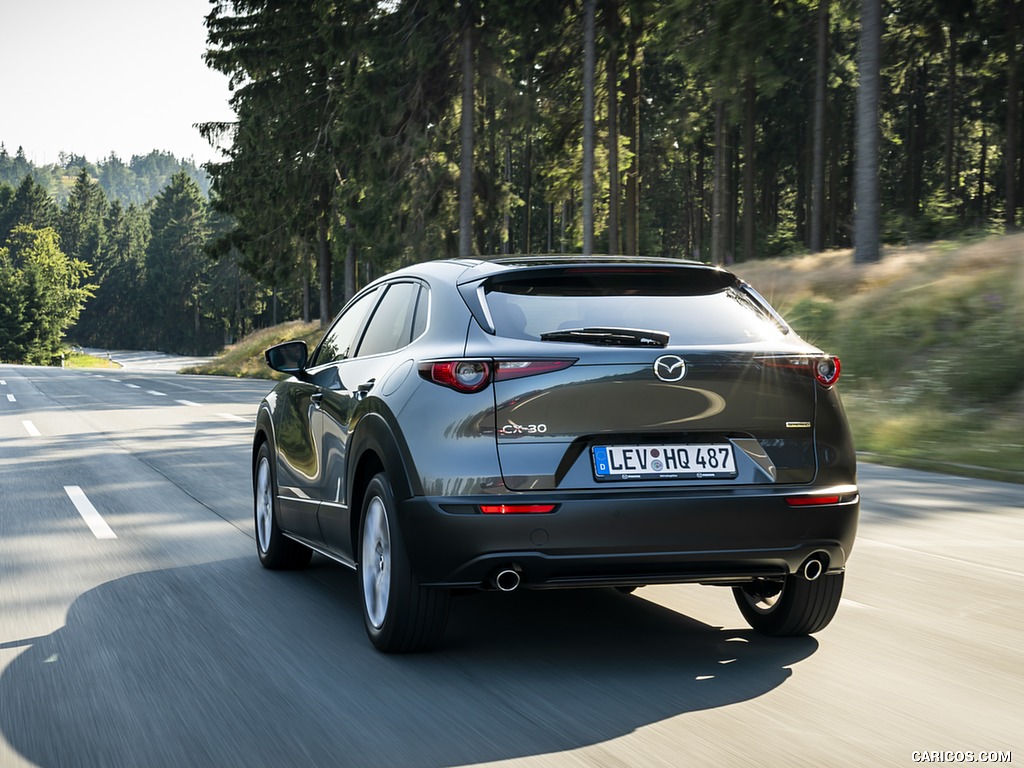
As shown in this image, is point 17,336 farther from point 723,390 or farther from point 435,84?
point 723,390

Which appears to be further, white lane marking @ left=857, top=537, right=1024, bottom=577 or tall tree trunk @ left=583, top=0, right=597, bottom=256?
tall tree trunk @ left=583, top=0, right=597, bottom=256

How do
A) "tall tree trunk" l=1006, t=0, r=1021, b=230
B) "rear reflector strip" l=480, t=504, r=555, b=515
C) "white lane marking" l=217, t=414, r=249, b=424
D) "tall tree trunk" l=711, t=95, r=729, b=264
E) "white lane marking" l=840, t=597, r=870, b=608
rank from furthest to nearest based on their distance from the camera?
1. "tall tree trunk" l=711, t=95, r=729, b=264
2. "tall tree trunk" l=1006, t=0, r=1021, b=230
3. "white lane marking" l=217, t=414, r=249, b=424
4. "white lane marking" l=840, t=597, r=870, b=608
5. "rear reflector strip" l=480, t=504, r=555, b=515

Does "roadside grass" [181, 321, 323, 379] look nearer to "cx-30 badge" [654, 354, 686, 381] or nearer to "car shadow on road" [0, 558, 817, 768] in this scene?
"car shadow on road" [0, 558, 817, 768]

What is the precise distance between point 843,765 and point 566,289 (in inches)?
86.8

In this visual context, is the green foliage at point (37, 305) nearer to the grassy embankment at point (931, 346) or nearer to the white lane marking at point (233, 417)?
the white lane marking at point (233, 417)

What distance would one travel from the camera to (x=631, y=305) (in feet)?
16.4

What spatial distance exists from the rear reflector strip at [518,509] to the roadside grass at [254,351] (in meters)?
40.9

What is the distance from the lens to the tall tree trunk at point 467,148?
3628 cm

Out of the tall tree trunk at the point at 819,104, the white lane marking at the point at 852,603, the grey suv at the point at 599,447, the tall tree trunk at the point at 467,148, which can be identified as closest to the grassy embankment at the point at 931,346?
the white lane marking at the point at 852,603

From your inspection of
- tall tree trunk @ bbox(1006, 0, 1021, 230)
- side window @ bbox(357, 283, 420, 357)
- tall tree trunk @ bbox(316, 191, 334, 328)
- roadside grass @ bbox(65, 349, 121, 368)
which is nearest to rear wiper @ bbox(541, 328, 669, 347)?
side window @ bbox(357, 283, 420, 357)

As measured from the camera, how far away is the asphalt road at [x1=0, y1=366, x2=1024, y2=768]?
3.92 m

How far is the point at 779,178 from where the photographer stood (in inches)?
2510

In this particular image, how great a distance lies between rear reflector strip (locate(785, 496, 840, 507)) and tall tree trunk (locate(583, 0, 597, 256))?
2670 centimetres

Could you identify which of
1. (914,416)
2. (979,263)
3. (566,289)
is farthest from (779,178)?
(566,289)
